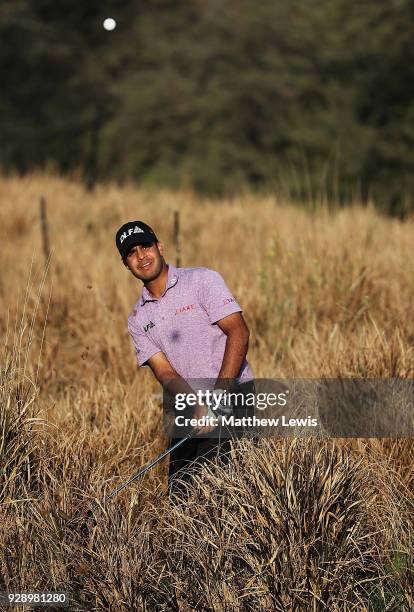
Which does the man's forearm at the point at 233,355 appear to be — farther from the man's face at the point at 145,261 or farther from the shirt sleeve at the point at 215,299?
the man's face at the point at 145,261

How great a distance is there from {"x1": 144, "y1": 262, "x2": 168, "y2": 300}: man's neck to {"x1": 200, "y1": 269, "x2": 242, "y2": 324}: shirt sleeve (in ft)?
0.61

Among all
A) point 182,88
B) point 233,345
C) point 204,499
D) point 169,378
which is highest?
point 182,88

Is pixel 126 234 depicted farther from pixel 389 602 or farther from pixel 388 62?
pixel 388 62

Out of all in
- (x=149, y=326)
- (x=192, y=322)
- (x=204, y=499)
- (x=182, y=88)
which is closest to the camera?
(x=204, y=499)

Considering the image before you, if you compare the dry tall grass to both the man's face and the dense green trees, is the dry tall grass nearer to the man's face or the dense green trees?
the man's face

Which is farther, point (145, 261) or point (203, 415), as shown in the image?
point (145, 261)

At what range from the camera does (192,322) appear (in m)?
4.45

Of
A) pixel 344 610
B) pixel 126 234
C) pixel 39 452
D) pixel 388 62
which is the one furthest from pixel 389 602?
pixel 388 62

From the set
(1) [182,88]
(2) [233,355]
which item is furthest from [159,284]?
(1) [182,88]

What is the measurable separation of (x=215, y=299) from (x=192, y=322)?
0.54ft

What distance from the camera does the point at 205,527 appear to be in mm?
3611

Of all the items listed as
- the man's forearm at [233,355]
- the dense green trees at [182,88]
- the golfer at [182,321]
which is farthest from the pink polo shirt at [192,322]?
the dense green trees at [182,88]

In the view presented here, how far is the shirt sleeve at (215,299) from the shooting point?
14.3 feet

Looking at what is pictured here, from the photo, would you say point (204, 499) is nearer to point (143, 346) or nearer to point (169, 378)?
point (169, 378)
